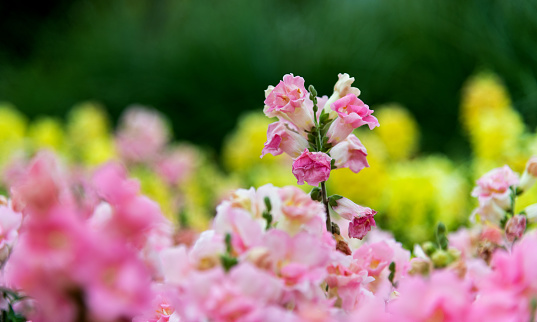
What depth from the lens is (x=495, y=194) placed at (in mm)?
738

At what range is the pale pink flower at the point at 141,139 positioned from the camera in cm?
273

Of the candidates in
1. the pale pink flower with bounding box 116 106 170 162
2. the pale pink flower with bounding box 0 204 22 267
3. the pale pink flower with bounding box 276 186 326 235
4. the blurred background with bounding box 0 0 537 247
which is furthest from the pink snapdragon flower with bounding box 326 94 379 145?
the pale pink flower with bounding box 116 106 170 162

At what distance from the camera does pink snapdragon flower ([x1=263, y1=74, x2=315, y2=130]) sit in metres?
0.64

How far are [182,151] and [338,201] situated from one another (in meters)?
2.02

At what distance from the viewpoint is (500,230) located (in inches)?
29.4

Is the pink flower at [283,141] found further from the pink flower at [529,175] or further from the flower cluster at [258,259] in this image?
the pink flower at [529,175]

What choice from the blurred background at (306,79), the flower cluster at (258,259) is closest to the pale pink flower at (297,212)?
the flower cluster at (258,259)

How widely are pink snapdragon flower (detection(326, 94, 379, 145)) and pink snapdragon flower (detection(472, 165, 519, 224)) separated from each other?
0.60ft

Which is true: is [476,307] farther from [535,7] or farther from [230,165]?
[230,165]

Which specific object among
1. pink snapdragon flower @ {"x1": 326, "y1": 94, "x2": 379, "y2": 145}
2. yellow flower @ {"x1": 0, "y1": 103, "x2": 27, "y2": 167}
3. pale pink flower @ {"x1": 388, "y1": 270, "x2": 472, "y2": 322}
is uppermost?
yellow flower @ {"x1": 0, "y1": 103, "x2": 27, "y2": 167}

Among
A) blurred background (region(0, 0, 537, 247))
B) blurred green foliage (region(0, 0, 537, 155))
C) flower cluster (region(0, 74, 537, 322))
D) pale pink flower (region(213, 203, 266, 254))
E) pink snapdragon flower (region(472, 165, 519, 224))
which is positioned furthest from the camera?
blurred green foliage (region(0, 0, 537, 155))

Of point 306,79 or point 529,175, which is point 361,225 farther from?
point 306,79

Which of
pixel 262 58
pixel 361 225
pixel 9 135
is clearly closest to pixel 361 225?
pixel 361 225

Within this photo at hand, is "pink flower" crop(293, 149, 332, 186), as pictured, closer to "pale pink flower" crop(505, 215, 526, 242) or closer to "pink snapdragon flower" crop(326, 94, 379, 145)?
"pink snapdragon flower" crop(326, 94, 379, 145)
